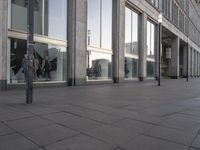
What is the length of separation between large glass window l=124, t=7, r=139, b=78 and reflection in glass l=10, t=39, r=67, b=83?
9.07 m

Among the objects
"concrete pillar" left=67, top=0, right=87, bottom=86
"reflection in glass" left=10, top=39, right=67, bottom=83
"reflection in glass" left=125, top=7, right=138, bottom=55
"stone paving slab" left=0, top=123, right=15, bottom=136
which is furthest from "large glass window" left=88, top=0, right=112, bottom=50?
"stone paving slab" left=0, top=123, right=15, bottom=136

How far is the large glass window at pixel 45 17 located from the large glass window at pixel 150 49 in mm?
15485

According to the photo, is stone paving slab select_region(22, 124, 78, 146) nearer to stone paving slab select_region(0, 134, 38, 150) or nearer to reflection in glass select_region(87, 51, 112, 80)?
stone paving slab select_region(0, 134, 38, 150)

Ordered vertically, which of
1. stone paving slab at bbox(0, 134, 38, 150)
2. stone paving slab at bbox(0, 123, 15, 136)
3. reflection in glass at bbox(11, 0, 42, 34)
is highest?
reflection in glass at bbox(11, 0, 42, 34)

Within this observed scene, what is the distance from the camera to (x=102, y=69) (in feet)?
61.9

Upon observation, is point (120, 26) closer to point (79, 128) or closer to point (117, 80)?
point (117, 80)

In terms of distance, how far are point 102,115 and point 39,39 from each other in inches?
351

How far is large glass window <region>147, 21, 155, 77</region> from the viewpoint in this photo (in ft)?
92.2

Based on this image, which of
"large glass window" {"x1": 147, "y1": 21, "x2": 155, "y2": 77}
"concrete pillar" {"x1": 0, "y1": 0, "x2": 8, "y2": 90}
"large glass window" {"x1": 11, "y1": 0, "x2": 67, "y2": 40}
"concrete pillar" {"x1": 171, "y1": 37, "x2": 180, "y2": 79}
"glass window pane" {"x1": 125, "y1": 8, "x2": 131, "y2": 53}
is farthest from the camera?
"concrete pillar" {"x1": 171, "y1": 37, "x2": 180, "y2": 79}

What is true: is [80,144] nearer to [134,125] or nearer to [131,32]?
[134,125]

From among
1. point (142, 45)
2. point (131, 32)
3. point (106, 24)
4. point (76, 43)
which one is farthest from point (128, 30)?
point (76, 43)

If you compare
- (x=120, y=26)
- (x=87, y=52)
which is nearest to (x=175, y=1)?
(x=120, y=26)

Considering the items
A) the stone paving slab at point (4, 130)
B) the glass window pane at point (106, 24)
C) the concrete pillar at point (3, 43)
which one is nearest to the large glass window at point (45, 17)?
the concrete pillar at point (3, 43)

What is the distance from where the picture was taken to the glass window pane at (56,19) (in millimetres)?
14016
